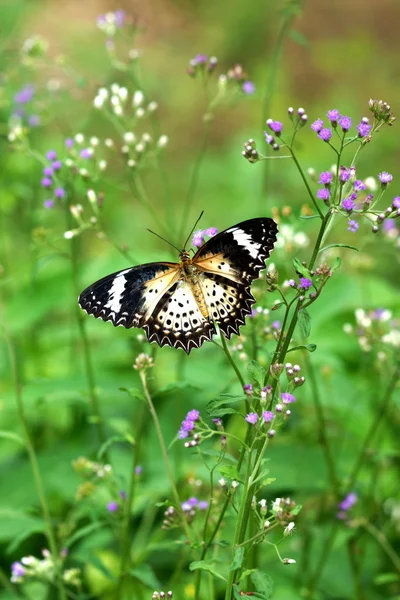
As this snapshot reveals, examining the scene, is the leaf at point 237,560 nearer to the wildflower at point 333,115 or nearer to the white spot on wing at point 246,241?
the white spot on wing at point 246,241

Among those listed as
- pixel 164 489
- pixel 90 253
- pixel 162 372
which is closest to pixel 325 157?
pixel 90 253

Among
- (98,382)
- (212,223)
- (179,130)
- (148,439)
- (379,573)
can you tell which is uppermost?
(179,130)

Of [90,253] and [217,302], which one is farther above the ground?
[90,253]

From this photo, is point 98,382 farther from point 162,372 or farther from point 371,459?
point 371,459

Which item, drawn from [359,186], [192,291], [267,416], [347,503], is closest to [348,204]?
[359,186]

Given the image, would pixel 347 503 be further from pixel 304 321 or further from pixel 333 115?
pixel 333 115

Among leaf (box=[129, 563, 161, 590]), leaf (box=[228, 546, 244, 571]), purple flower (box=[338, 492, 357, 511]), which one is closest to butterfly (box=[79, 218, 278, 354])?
leaf (box=[228, 546, 244, 571])
